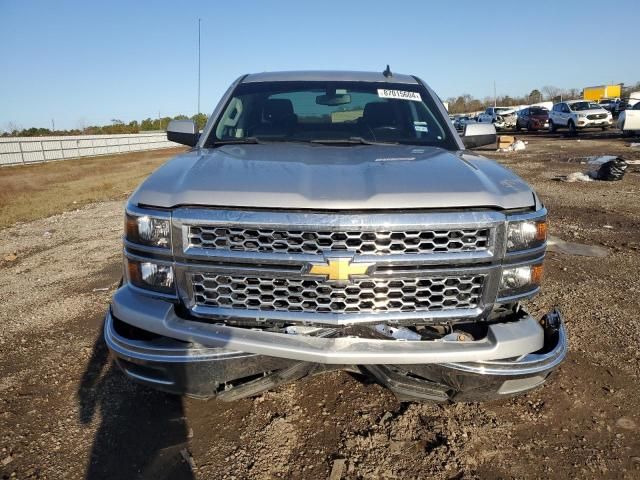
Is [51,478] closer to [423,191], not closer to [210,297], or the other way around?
[210,297]

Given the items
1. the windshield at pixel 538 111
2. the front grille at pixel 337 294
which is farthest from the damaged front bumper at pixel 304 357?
the windshield at pixel 538 111

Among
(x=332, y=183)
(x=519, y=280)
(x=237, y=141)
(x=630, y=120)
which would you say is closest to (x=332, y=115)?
(x=237, y=141)

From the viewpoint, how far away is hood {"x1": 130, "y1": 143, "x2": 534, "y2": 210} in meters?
2.12

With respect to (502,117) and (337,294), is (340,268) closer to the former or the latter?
(337,294)

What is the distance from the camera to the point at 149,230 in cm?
224

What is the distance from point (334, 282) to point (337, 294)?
0.07 metres

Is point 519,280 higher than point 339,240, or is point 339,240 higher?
point 339,240

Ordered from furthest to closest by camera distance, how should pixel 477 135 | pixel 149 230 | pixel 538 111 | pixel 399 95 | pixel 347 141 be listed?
pixel 538 111, pixel 399 95, pixel 477 135, pixel 347 141, pixel 149 230

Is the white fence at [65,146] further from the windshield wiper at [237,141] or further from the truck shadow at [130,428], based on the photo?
the truck shadow at [130,428]

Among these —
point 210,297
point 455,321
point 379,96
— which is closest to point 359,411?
point 455,321

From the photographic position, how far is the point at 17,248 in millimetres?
7082

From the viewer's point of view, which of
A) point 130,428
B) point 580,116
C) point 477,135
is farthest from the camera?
point 580,116

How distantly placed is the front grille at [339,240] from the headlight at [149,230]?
12 centimetres

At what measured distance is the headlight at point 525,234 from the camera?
2.22m
